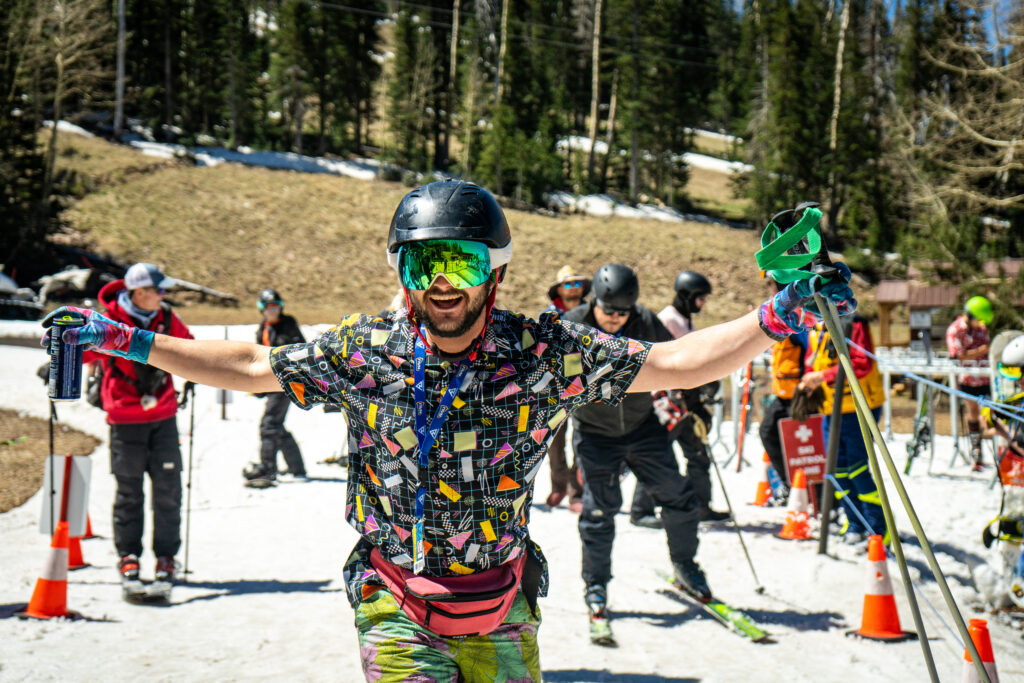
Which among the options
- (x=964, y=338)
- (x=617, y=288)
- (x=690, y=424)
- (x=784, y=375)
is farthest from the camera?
(x=964, y=338)

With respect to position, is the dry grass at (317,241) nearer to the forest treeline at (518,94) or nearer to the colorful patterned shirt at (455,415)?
the forest treeline at (518,94)

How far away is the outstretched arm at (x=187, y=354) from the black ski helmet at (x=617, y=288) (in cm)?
340

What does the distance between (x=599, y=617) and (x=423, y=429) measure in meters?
3.54

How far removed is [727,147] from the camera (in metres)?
73.5

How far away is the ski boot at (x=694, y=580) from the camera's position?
6215mm

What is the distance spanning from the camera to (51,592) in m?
5.75

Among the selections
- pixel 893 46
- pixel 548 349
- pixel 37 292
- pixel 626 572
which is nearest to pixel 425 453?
pixel 548 349

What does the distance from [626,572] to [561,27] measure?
60473mm

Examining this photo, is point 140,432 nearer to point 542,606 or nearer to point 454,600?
point 542,606

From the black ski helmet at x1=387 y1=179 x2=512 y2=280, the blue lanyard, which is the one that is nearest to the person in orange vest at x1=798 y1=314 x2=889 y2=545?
the black ski helmet at x1=387 y1=179 x2=512 y2=280

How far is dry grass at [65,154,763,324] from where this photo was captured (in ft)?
106

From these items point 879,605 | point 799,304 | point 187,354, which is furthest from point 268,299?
point 799,304

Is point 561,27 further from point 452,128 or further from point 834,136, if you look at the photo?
point 834,136

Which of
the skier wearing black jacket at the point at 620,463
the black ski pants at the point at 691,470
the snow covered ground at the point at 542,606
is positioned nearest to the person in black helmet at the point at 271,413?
the snow covered ground at the point at 542,606
